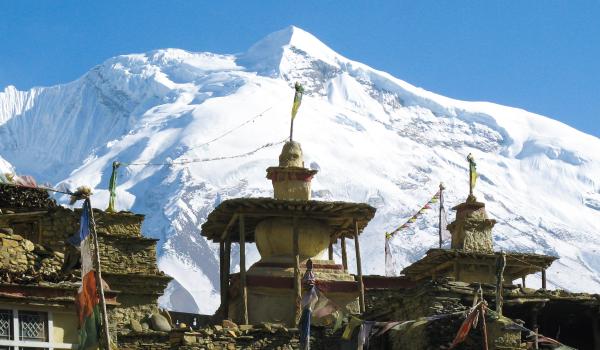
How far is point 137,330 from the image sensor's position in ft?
152

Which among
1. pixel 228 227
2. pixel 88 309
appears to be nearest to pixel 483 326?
pixel 88 309

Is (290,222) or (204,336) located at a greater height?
(290,222)

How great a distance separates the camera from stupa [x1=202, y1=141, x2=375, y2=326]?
51.2m

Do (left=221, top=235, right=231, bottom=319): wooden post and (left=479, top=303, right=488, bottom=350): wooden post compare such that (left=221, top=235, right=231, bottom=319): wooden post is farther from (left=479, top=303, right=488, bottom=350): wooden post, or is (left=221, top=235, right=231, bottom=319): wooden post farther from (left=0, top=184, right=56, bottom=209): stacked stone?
(left=479, top=303, right=488, bottom=350): wooden post

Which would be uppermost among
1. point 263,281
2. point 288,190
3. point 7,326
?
point 288,190

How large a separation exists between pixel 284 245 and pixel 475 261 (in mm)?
6981

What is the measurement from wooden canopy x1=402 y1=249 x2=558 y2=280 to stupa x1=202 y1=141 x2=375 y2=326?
2.95m

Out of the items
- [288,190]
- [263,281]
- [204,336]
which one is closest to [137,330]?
[204,336]

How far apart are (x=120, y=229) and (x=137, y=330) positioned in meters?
8.91

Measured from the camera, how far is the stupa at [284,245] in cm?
5122

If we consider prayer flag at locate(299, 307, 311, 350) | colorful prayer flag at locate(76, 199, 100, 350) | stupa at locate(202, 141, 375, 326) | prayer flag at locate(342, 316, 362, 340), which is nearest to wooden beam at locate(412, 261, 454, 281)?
stupa at locate(202, 141, 375, 326)

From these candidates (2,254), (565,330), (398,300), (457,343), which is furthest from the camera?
(565,330)

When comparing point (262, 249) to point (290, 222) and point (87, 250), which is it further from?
point (87, 250)

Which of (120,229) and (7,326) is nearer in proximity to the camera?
(7,326)
